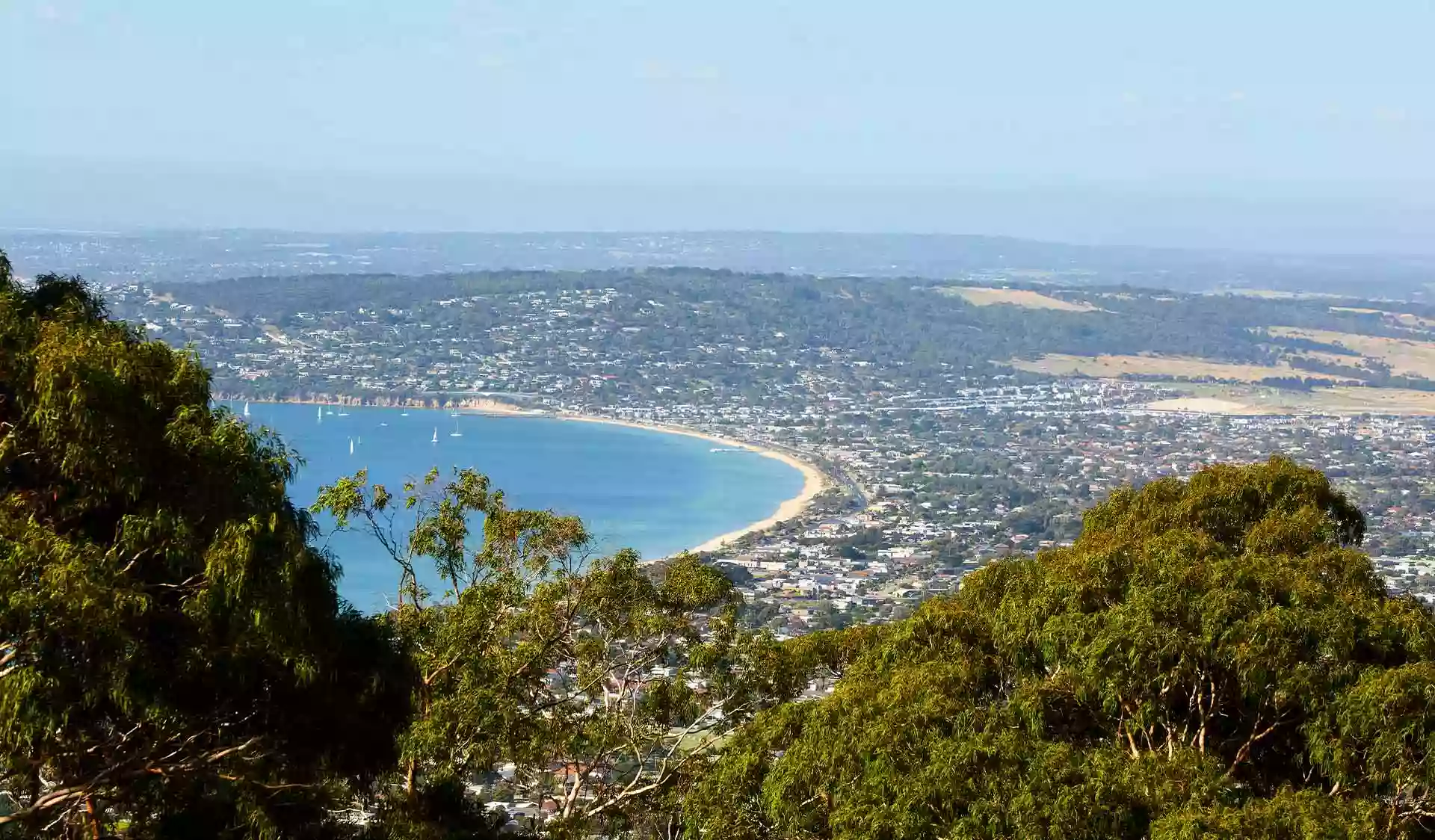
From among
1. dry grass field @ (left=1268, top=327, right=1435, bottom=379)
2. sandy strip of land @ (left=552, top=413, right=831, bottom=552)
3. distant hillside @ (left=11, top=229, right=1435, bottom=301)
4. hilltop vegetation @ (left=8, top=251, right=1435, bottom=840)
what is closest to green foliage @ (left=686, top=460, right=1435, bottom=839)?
hilltop vegetation @ (left=8, top=251, right=1435, bottom=840)

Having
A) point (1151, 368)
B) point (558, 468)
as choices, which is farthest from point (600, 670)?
point (1151, 368)

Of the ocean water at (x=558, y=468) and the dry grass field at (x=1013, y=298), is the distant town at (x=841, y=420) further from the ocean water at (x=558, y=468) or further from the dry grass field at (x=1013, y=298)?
the dry grass field at (x=1013, y=298)

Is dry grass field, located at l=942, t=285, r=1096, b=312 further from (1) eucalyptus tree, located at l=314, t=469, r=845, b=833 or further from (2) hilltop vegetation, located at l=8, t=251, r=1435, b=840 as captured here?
(1) eucalyptus tree, located at l=314, t=469, r=845, b=833

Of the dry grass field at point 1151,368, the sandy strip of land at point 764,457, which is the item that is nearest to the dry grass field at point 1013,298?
the dry grass field at point 1151,368

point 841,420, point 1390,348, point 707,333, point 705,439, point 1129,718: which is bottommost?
point 705,439

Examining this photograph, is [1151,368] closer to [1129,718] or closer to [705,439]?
[705,439]
